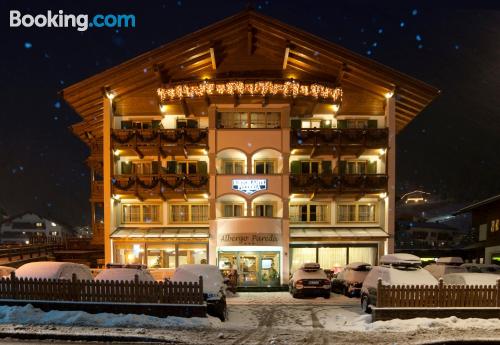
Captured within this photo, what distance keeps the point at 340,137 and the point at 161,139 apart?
42.5 feet

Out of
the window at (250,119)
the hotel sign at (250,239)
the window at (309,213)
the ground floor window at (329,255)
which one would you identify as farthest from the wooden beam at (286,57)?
the ground floor window at (329,255)

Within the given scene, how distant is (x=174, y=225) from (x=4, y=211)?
96279 mm

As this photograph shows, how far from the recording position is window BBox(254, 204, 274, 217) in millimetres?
34125

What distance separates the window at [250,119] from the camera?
3406 cm

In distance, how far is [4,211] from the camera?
115 meters

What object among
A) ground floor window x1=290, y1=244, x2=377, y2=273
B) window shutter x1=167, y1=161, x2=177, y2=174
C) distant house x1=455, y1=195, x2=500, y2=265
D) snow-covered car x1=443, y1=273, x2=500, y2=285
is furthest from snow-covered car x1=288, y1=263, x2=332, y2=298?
distant house x1=455, y1=195, x2=500, y2=265

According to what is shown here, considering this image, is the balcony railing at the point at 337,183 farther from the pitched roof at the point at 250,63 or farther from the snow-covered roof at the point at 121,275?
the snow-covered roof at the point at 121,275

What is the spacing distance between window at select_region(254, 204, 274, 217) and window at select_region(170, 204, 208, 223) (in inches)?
157

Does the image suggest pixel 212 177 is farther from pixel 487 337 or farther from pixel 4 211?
pixel 4 211

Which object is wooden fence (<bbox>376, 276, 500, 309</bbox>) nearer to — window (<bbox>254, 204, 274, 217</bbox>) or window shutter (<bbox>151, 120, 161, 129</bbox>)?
window (<bbox>254, 204, 274, 217</bbox>)

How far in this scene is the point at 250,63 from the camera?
112ft

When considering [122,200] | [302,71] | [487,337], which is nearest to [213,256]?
[122,200]

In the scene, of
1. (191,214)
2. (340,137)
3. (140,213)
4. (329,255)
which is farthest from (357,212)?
(140,213)

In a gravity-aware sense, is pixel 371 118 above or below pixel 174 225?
above
